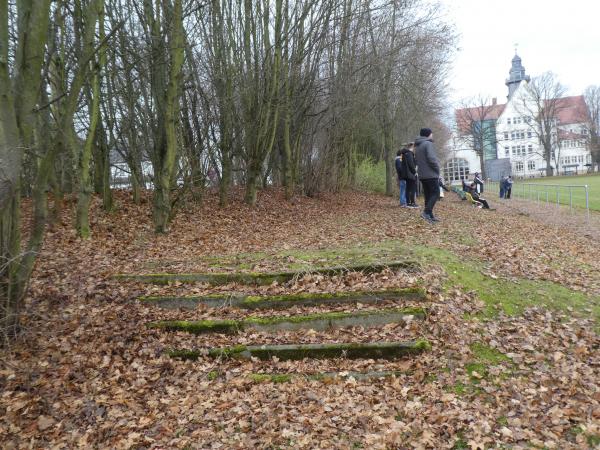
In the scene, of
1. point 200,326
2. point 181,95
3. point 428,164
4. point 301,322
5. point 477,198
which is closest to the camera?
point 301,322

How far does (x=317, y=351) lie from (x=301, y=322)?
626 millimetres

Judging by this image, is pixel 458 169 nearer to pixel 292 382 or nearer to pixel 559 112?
pixel 559 112

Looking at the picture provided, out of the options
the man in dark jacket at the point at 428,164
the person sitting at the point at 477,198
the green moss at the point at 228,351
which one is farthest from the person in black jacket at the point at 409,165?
the green moss at the point at 228,351

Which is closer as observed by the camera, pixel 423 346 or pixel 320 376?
pixel 320 376

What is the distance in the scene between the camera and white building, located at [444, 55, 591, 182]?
234 feet

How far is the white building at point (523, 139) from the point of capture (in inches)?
2808

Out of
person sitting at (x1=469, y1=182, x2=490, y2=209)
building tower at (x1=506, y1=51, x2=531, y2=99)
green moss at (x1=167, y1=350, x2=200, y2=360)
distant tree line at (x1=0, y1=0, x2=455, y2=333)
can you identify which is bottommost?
green moss at (x1=167, y1=350, x2=200, y2=360)

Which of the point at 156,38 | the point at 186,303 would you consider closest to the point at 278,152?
the point at 156,38

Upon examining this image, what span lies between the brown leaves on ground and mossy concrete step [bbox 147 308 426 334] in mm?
115

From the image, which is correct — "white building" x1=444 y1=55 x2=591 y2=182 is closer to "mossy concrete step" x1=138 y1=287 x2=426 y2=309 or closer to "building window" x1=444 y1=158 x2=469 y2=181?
"building window" x1=444 y1=158 x2=469 y2=181

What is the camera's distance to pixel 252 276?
23.7 feet

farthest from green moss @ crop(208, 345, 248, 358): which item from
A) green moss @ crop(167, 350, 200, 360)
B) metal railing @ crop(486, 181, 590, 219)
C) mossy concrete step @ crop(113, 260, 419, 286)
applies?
metal railing @ crop(486, 181, 590, 219)

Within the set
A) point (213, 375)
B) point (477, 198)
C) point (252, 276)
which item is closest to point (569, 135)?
point (477, 198)

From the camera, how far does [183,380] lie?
5.20 metres
